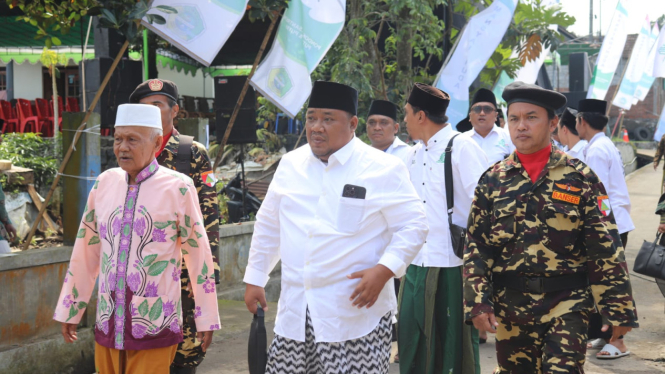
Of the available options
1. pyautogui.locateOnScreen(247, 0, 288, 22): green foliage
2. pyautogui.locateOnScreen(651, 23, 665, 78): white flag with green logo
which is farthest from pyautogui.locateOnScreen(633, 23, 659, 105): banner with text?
pyautogui.locateOnScreen(247, 0, 288, 22): green foliage

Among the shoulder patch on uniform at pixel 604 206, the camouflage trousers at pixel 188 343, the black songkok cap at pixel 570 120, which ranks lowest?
the camouflage trousers at pixel 188 343

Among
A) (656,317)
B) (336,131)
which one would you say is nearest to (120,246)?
(336,131)

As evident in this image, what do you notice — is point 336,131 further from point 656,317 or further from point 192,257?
point 656,317

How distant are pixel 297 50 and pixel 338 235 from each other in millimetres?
5253

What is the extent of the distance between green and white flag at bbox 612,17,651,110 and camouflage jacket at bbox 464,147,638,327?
646 inches

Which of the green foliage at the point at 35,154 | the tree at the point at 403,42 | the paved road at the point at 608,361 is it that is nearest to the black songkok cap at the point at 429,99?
the paved road at the point at 608,361

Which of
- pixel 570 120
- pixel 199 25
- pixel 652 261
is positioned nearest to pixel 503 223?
pixel 652 261

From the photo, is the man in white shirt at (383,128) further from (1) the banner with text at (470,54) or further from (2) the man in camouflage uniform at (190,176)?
(2) the man in camouflage uniform at (190,176)

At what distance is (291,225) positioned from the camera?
3.61m

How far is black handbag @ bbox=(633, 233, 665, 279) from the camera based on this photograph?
652cm

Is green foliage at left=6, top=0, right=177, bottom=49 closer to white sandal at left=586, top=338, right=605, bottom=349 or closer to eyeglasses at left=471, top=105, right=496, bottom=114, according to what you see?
eyeglasses at left=471, top=105, right=496, bottom=114

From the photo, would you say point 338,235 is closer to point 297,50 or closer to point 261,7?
point 261,7

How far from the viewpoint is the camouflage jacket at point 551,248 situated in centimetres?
367

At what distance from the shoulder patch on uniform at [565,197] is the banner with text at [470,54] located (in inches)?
260
